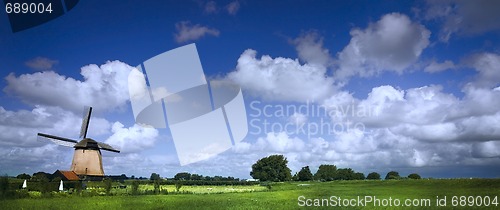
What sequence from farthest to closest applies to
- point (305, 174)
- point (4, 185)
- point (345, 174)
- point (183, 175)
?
point (305, 174), point (345, 174), point (183, 175), point (4, 185)

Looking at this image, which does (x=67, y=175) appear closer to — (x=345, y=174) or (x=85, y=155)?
(x=85, y=155)

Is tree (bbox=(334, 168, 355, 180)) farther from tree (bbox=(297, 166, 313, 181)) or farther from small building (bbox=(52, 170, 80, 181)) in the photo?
small building (bbox=(52, 170, 80, 181))

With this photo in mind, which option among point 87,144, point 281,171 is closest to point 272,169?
point 281,171

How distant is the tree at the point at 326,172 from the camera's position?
12120cm

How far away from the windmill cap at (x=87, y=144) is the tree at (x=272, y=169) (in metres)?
64.1

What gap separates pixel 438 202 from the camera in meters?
29.0

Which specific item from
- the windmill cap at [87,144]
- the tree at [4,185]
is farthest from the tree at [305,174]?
the tree at [4,185]

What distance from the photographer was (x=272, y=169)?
127750mm

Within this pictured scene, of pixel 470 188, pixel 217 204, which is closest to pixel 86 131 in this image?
pixel 217 204

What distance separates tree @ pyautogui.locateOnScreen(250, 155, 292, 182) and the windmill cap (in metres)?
64.1

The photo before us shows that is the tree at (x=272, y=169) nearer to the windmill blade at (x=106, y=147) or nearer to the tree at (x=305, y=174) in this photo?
the tree at (x=305, y=174)

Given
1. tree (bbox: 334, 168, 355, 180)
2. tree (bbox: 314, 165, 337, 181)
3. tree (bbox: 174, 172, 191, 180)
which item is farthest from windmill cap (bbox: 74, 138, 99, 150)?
tree (bbox: 314, 165, 337, 181)

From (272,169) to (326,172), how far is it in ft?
53.0

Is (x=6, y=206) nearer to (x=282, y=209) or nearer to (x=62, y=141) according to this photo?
(x=282, y=209)
